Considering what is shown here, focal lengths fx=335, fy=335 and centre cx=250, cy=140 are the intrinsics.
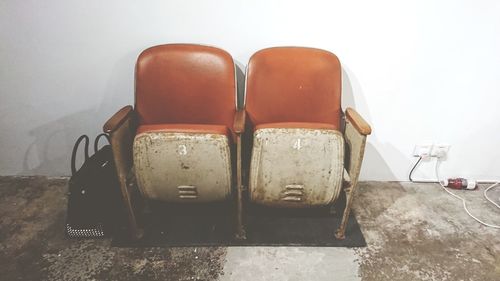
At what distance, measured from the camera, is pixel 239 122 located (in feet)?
5.40

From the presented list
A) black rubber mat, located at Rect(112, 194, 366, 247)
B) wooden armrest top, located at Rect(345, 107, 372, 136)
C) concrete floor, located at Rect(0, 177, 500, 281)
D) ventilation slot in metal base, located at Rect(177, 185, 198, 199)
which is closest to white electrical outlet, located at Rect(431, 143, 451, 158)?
concrete floor, located at Rect(0, 177, 500, 281)

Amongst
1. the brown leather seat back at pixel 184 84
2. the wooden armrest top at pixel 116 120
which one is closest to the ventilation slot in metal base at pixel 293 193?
the brown leather seat back at pixel 184 84

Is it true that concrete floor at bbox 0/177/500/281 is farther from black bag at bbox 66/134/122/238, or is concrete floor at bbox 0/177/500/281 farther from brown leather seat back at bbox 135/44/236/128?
brown leather seat back at bbox 135/44/236/128

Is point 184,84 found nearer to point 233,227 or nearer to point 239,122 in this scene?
point 239,122

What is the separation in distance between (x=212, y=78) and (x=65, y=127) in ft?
3.70

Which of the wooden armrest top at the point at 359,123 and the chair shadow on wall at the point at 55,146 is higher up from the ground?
the wooden armrest top at the point at 359,123

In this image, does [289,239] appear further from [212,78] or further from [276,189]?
[212,78]

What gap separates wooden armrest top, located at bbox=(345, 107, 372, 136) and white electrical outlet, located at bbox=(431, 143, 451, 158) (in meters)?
0.91

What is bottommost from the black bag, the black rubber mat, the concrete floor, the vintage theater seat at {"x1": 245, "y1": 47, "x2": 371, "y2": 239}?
the concrete floor

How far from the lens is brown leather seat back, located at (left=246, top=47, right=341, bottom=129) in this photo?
185 centimetres

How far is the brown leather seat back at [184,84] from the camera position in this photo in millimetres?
1833

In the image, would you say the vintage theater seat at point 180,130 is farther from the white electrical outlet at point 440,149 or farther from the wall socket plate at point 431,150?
the white electrical outlet at point 440,149

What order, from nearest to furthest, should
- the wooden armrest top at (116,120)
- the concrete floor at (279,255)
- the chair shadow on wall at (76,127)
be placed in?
1. the wooden armrest top at (116,120)
2. the concrete floor at (279,255)
3. the chair shadow on wall at (76,127)

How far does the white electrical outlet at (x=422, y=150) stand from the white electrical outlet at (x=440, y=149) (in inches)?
1.0
